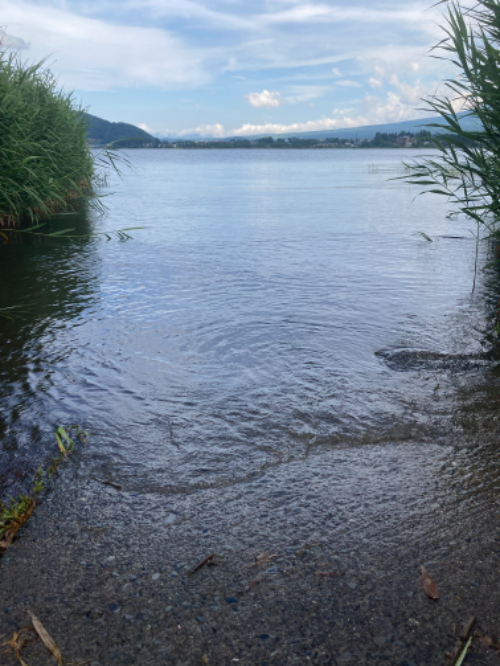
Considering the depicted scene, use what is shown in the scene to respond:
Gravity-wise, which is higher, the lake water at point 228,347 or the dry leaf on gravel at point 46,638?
the lake water at point 228,347

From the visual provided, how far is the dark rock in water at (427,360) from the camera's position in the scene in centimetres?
663

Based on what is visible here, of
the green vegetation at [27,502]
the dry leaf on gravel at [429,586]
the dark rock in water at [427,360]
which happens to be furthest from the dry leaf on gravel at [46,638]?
the dark rock in water at [427,360]

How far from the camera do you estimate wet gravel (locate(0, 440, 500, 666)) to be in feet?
9.01

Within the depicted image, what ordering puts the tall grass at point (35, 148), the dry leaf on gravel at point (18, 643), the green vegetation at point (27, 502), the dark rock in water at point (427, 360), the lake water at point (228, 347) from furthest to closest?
the tall grass at point (35, 148) < the dark rock in water at point (427, 360) < the lake water at point (228, 347) < the green vegetation at point (27, 502) < the dry leaf on gravel at point (18, 643)

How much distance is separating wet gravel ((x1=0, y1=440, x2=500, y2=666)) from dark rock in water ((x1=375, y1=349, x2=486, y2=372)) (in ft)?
7.11

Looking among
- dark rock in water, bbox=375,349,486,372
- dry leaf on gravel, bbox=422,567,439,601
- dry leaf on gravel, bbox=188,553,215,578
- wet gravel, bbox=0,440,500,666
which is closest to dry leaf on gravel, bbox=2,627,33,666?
wet gravel, bbox=0,440,500,666

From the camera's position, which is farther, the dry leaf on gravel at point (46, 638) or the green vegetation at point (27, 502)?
the green vegetation at point (27, 502)

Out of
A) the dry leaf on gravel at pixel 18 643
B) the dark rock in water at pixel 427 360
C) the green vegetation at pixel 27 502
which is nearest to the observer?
the dry leaf on gravel at pixel 18 643

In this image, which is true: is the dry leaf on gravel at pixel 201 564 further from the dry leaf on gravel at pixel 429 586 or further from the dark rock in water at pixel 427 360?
the dark rock in water at pixel 427 360

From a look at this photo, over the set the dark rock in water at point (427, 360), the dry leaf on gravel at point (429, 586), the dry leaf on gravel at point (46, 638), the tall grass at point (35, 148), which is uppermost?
the tall grass at point (35, 148)

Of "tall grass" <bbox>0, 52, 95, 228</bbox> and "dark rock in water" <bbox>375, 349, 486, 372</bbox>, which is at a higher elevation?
"tall grass" <bbox>0, 52, 95, 228</bbox>

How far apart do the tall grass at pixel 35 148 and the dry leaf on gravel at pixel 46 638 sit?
5798mm

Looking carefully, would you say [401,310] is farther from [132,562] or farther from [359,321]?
[132,562]

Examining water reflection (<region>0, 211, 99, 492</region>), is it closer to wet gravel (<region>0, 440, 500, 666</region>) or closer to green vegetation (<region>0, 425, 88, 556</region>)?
green vegetation (<region>0, 425, 88, 556</region>)
